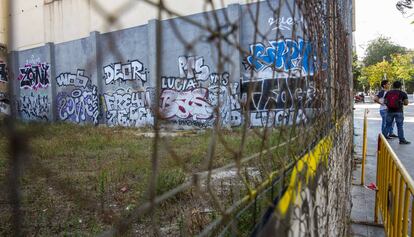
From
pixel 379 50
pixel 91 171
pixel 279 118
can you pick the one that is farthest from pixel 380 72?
pixel 279 118

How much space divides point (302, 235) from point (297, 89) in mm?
498

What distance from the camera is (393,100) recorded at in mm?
8508

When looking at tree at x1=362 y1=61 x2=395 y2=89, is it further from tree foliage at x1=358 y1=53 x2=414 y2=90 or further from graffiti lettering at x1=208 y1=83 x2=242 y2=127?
graffiti lettering at x1=208 y1=83 x2=242 y2=127

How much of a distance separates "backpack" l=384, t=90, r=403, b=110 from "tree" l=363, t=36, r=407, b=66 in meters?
44.5

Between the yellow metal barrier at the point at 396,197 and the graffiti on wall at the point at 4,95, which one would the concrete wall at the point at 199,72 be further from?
the yellow metal barrier at the point at 396,197

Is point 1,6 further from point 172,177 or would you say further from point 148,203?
point 172,177

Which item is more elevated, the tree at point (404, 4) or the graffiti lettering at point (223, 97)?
the tree at point (404, 4)

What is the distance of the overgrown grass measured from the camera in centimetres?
46

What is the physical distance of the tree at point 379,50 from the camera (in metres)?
48.8

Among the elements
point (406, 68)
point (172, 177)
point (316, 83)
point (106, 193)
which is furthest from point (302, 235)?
point (406, 68)

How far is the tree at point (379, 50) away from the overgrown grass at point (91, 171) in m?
49.0

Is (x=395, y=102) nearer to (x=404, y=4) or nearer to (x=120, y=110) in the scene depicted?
(x=404, y=4)

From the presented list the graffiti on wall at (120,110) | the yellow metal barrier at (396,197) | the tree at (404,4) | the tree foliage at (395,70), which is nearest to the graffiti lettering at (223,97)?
the yellow metal barrier at (396,197)

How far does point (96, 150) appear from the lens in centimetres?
670
